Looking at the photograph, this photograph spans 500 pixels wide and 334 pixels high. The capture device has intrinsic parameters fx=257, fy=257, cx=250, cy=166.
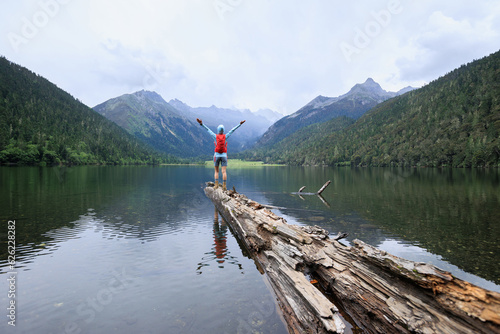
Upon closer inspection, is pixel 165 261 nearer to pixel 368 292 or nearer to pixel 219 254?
pixel 219 254

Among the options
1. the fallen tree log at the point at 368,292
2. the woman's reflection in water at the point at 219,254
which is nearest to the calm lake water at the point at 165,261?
the woman's reflection in water at the point at 219,254

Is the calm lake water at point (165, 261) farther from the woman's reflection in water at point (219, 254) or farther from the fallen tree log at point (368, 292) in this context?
the fallen tree log at point (368, 292)

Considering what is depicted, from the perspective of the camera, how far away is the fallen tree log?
16.2 feet

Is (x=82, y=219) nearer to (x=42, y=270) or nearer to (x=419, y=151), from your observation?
(x=42, y=270)

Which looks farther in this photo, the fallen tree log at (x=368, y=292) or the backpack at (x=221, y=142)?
the backpack at (x=221, y=142)

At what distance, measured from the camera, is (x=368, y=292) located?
268 inches

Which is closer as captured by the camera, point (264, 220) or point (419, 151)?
point (264, 220)

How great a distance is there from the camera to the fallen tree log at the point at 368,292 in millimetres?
4949

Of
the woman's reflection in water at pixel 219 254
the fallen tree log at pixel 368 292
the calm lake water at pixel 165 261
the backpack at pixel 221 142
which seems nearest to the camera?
the fallen tree log at pixel 368 292

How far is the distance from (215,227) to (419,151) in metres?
178

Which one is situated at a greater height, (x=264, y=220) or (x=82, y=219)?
(x=264, y=220)

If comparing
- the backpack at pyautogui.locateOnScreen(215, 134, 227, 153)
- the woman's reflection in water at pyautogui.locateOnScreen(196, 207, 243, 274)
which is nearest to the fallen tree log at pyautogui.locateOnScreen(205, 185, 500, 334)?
the woman's reflection in water at pyautogui.locateOnScreen(196, 207, 243, 274)

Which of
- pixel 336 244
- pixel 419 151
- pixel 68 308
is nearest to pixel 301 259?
pixel 336 244

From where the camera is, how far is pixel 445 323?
506cm
